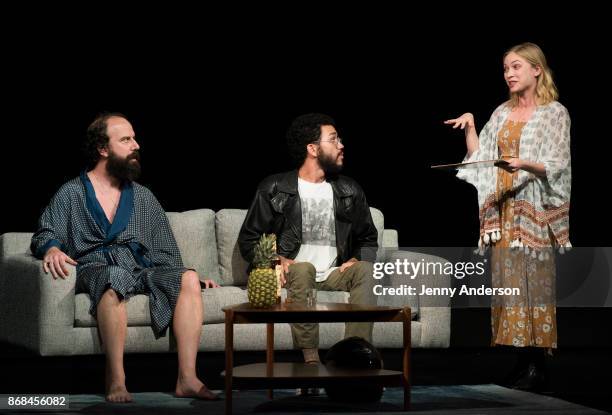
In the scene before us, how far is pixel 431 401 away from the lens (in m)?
4.55

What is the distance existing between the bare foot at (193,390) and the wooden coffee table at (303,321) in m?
0.24

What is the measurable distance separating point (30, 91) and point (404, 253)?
2.50 meters

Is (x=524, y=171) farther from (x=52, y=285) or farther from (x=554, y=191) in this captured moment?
(x=52, y=285)

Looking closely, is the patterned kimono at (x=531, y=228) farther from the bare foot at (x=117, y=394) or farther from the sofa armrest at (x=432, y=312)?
the bare foot at (x=117, y=394)

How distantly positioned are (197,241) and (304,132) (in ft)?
2.63

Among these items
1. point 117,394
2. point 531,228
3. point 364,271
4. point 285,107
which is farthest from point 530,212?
point 285,107

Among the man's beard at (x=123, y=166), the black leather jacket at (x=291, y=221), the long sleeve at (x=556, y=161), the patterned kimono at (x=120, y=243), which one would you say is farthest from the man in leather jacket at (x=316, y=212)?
the long sleeve at (x=556, y=161)

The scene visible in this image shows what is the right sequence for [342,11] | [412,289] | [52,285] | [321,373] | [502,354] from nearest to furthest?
1. [321,373]
2. [52,285]
3. [412,289]
4. [502,354]
5. [342,11]

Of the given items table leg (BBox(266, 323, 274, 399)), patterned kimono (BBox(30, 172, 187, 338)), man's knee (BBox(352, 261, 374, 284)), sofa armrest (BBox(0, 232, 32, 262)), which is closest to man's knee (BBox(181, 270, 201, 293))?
patterned kimono (BBox(30, 172, 187, 338))

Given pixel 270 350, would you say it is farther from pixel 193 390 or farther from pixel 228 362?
pixel 228 362

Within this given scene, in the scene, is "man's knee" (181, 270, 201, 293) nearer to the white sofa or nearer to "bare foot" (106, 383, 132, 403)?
the white sofa

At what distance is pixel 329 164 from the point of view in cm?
569

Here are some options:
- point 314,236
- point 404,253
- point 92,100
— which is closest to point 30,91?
point 92,100

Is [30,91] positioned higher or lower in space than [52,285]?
higher
